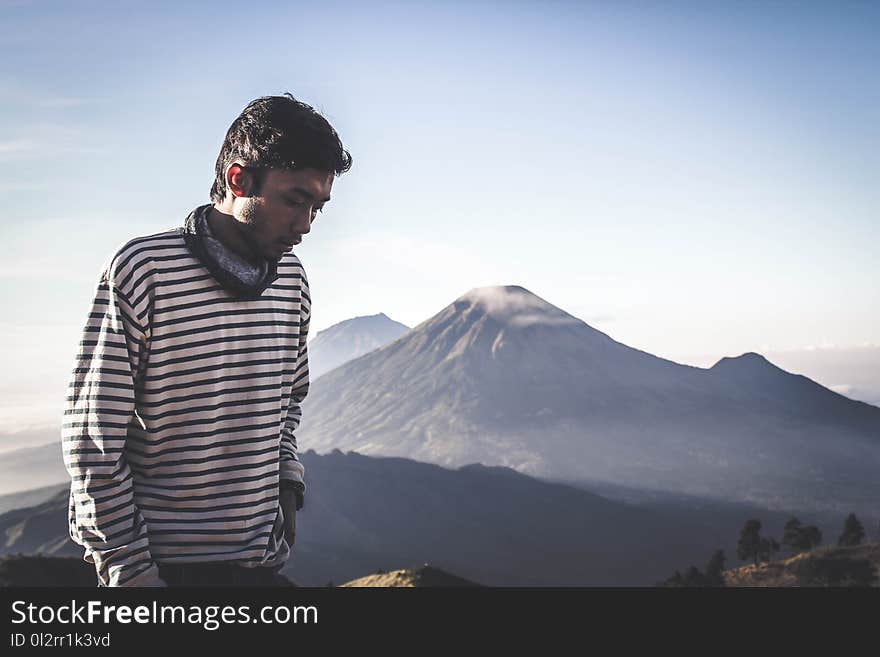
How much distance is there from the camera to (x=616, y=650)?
6.36ft

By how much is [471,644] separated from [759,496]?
158 meters

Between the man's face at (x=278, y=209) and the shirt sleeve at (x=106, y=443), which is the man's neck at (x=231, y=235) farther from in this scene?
the shirt sleeve at (x=106, y=443)

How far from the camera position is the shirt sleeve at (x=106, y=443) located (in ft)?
6.12

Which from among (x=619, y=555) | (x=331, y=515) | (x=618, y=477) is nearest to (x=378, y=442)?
(x=618, y=477)

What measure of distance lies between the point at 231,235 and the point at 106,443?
568 mm

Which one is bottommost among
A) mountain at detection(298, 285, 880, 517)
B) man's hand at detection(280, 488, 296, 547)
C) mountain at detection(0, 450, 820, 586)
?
mountain at detection(0, 450, 820, 586)

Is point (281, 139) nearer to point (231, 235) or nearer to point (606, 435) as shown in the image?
point (231, 235)

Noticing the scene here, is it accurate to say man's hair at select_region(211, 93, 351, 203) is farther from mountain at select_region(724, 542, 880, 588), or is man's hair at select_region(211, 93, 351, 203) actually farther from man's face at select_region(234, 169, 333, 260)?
mountain at select_region(724, 542, 880, 588)

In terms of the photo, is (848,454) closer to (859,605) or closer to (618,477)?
(618,477)

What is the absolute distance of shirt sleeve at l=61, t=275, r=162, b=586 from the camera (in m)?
1.86

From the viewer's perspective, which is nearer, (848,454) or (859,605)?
(859,605)

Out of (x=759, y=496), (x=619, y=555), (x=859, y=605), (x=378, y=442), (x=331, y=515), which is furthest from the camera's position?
(x=378, y=442)

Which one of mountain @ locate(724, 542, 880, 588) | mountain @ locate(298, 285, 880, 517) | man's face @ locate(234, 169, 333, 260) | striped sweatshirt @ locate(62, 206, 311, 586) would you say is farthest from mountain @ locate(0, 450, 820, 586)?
man's face @ locate(234, 169, 333, 260)

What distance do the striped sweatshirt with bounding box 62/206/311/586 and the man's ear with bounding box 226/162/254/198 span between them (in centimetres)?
13
